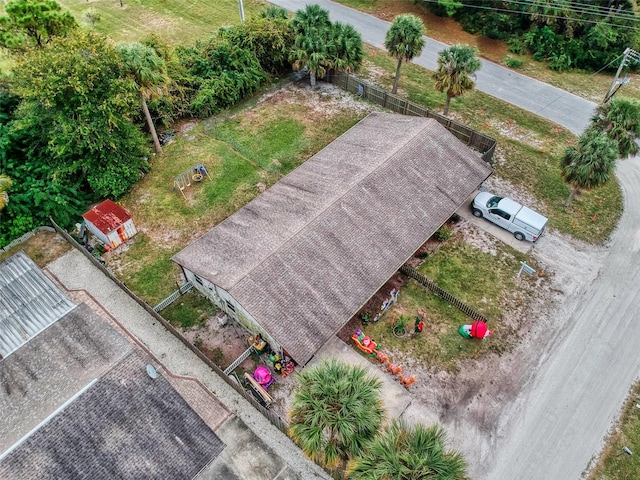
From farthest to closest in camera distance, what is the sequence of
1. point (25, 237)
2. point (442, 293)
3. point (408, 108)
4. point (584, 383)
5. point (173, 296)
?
1. point (408, 108)
2. point (25, 237)
3. point (442, 293)
4. point (173, 296)
5. point (584, 383)

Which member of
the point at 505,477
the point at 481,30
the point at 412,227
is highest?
the point at 481,30

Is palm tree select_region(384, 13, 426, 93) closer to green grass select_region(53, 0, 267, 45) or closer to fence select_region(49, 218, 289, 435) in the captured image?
green grass select_region(53, 0, 267, 45)

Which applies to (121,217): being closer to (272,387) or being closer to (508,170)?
(272,387)

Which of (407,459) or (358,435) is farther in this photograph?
(358,435)

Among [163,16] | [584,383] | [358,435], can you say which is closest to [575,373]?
[584,383]

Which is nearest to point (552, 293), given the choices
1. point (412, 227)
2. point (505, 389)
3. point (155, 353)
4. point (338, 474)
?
point (505, 389)

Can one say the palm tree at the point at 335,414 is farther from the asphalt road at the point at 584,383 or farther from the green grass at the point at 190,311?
the green grass at the point at 190,311

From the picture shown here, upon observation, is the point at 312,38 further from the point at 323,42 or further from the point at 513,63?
the point at 513,63
